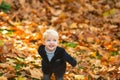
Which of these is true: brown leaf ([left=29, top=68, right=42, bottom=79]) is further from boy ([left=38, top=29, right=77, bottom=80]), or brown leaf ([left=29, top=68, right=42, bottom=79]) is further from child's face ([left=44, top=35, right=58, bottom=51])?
child's face ([left=44, top=35, right=58, bottom=51])

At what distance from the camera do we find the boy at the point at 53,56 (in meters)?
4.98

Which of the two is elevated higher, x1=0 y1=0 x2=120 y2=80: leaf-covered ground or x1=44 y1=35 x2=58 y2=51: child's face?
x1=44 y1=35 x2=58 y2=51: child's face

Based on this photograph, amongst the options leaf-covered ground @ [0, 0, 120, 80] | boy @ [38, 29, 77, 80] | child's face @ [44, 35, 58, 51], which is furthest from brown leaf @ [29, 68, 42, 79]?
child's face @ [44, 35, 58, 51]

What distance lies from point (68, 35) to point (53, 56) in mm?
3887

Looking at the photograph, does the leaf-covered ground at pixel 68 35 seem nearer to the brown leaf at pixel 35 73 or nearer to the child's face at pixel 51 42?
the brown leaf at pixel 35 73

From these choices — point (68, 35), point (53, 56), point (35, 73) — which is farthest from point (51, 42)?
point (68, 35)

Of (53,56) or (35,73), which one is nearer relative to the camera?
(53,56)

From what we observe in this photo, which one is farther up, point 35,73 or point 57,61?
point 57,61

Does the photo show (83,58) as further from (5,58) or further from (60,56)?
(60,56)

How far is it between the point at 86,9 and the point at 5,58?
542cm

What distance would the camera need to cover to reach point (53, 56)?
504 centimetres

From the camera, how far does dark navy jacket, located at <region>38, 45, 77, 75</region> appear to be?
16.4 ft

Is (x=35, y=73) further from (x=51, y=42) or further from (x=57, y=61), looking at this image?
(x=51, y=42)

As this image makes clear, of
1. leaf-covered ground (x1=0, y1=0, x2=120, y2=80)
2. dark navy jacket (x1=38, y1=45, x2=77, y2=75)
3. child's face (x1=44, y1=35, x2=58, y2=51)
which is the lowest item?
leaf-covered ground (x1=0, y1=0, x2=120, y2=80)
